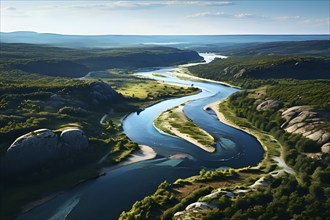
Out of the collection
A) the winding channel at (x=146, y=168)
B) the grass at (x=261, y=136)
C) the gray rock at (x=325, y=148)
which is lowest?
the winding channel at (x=146, y=168)

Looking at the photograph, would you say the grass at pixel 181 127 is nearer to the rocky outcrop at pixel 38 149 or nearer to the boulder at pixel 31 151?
the rocky outcrop at pixel 38 149

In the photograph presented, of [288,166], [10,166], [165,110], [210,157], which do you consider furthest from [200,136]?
[10,166]

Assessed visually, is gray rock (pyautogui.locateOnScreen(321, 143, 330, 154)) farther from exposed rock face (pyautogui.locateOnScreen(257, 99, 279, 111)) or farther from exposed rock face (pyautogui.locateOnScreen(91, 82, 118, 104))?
exposed rock face (pyautogui.locateOnScreen(91, 82, 118, 104))

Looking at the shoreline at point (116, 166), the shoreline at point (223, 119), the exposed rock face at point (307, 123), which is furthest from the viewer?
the shoreline at point (223, 119)

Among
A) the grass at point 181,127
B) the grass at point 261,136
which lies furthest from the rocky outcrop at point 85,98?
the grass at point 261,136

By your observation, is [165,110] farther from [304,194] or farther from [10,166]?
[304,194]
